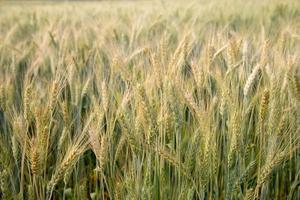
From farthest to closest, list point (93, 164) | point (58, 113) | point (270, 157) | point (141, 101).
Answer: point (93, 164) → point (58, 113) → point (141, 101) → point (270, 157)

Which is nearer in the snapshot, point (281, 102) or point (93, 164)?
point (281, 102)

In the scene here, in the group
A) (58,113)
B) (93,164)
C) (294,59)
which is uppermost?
(294,59)

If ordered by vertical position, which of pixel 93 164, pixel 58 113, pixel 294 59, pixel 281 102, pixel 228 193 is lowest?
pixel 93 164

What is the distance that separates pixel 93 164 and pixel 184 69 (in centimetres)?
76

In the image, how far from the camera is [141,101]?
135 cm

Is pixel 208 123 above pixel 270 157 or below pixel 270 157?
above

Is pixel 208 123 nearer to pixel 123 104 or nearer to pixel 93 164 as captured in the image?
pixel 123 104

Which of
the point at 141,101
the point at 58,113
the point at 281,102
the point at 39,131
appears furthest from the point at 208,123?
the point at 58,113

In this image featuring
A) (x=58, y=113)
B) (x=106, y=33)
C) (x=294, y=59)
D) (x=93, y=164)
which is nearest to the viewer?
(x=294, y=59)

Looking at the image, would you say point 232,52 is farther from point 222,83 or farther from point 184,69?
point 184,69

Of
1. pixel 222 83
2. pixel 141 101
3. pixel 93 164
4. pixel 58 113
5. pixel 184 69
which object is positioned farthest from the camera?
pixel 184 69

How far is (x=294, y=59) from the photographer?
162cm

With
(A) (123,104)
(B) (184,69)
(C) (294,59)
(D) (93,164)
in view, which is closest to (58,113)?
(D) (93,164)

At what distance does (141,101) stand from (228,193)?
0.46m
